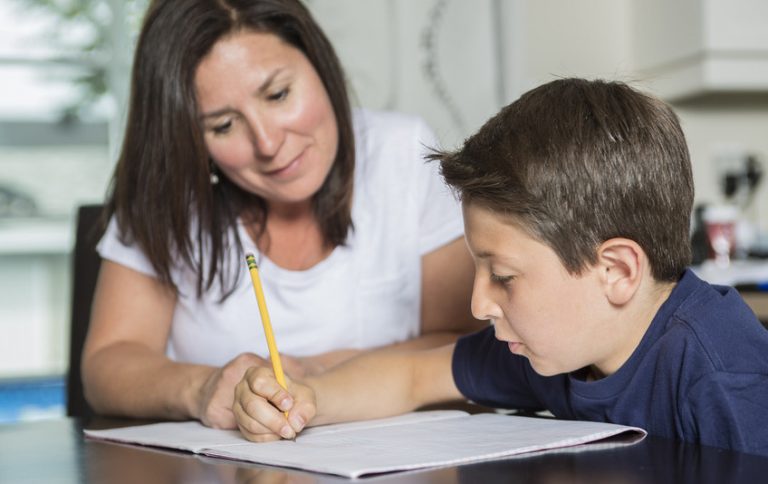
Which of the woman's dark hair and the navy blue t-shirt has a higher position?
the woman's dark hair

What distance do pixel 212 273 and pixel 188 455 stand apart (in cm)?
59

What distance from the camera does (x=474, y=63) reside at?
3.86m

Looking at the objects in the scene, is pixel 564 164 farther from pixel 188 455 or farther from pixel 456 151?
pixel 188 455

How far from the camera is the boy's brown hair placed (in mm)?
941

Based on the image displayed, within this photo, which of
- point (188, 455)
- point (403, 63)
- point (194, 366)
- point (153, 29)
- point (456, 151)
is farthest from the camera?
point (403, 63)

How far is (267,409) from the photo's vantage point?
38.8 inches

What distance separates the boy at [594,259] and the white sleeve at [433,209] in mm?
543

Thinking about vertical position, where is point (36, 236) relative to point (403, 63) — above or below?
below

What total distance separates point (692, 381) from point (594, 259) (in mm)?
142

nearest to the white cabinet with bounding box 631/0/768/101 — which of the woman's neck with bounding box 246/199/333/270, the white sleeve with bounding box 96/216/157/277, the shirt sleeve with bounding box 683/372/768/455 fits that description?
the woman's neck with bounding box 246/199/333/270

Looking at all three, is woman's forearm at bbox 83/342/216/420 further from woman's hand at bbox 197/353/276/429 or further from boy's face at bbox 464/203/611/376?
boy's face at bbox 464/203/611/376

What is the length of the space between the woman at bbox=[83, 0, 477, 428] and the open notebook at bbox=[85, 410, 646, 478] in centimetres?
27

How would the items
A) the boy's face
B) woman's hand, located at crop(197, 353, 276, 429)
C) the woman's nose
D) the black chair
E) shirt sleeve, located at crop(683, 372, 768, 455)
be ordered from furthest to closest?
the black chair, the woman's nose, woman's hand, located at crop(197, 353, 276, 429), the boy's face, shirt sleeve, located at crop(683, 372, 768, 455)

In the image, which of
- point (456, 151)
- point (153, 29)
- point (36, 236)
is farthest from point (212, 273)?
point (36, 236)
